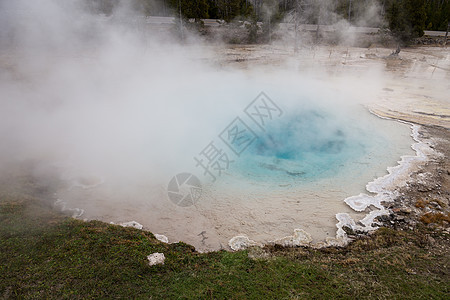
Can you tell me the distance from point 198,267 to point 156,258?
2.15ft

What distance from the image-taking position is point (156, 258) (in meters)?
4.35

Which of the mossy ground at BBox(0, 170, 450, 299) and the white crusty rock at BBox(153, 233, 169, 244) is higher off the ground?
the mossy ground at BBox(0, 170, 450, 299)

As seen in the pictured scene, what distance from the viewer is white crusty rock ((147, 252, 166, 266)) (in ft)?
14.0

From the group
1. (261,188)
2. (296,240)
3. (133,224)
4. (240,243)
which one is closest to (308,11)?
(261,188)

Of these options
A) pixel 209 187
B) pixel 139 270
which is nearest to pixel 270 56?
pixel 209 187

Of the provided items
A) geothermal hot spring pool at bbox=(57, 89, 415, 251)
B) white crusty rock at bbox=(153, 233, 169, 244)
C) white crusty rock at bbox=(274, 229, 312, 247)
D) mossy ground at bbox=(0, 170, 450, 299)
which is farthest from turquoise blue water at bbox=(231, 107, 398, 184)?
white crusty rock at bbox=(153, 233, 169, 244)

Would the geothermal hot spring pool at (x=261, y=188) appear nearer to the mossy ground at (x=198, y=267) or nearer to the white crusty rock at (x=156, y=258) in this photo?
the mossy ground at (x=198, y=267)

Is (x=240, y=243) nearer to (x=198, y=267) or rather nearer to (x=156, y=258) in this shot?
(x=198, y=267)

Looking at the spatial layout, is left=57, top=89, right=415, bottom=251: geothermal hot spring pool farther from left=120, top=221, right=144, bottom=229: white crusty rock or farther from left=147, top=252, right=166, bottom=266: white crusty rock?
left=147, top=252, right=166, bottom=266: white crusty rock

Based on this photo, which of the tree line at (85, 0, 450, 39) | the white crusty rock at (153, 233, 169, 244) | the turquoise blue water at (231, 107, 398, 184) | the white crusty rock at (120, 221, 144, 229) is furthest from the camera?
the tree line at (85, 0, 450, 39)

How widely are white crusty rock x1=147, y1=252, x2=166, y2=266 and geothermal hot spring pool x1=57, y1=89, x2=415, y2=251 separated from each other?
2.59 ft

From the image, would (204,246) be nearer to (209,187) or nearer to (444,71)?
(209,187)

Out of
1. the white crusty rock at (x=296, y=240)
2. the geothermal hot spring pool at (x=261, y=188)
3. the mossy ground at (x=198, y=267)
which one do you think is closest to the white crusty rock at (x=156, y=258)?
the mossy ground at (x=198, y=267)

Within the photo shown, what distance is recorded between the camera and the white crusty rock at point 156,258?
4.26 metres
